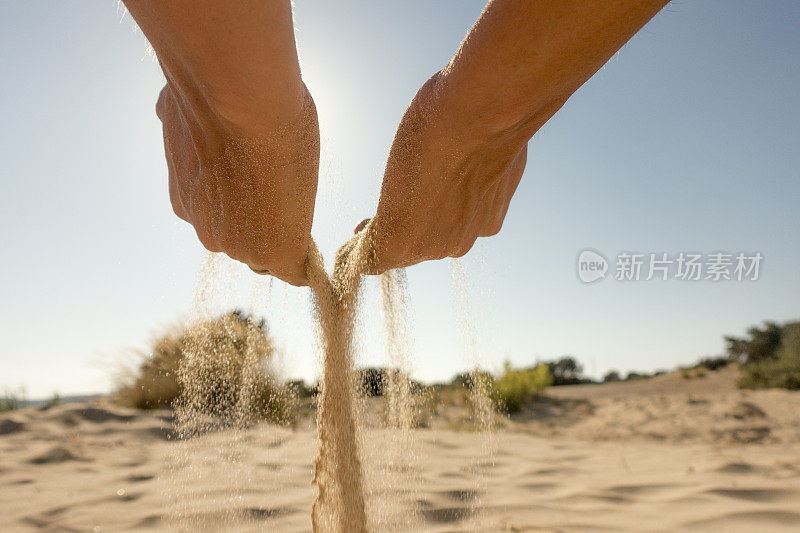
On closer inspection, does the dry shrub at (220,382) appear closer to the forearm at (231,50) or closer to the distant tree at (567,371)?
the forearm at (231,50)

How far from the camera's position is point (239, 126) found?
92 centimetres

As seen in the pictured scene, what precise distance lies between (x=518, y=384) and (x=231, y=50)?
8.03 meters

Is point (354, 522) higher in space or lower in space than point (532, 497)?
higher

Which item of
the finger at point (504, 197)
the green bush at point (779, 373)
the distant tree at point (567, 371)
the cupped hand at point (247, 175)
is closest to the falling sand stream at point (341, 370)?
the cupped hand at point (247, 175)

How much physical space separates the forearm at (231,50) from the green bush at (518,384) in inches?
273

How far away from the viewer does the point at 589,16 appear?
793 mm

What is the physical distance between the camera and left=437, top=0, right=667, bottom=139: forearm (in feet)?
2.63

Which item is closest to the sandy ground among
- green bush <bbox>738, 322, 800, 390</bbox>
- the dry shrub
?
the dry shrub

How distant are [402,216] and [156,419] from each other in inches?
178

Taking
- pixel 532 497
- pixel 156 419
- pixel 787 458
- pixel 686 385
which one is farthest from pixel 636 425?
pixel 686 385

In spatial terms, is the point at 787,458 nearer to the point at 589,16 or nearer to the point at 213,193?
the point at 589,16

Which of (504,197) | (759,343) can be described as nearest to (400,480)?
(504,197)

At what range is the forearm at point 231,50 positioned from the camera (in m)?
0.75

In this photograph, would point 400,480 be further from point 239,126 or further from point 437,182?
point 239,126
